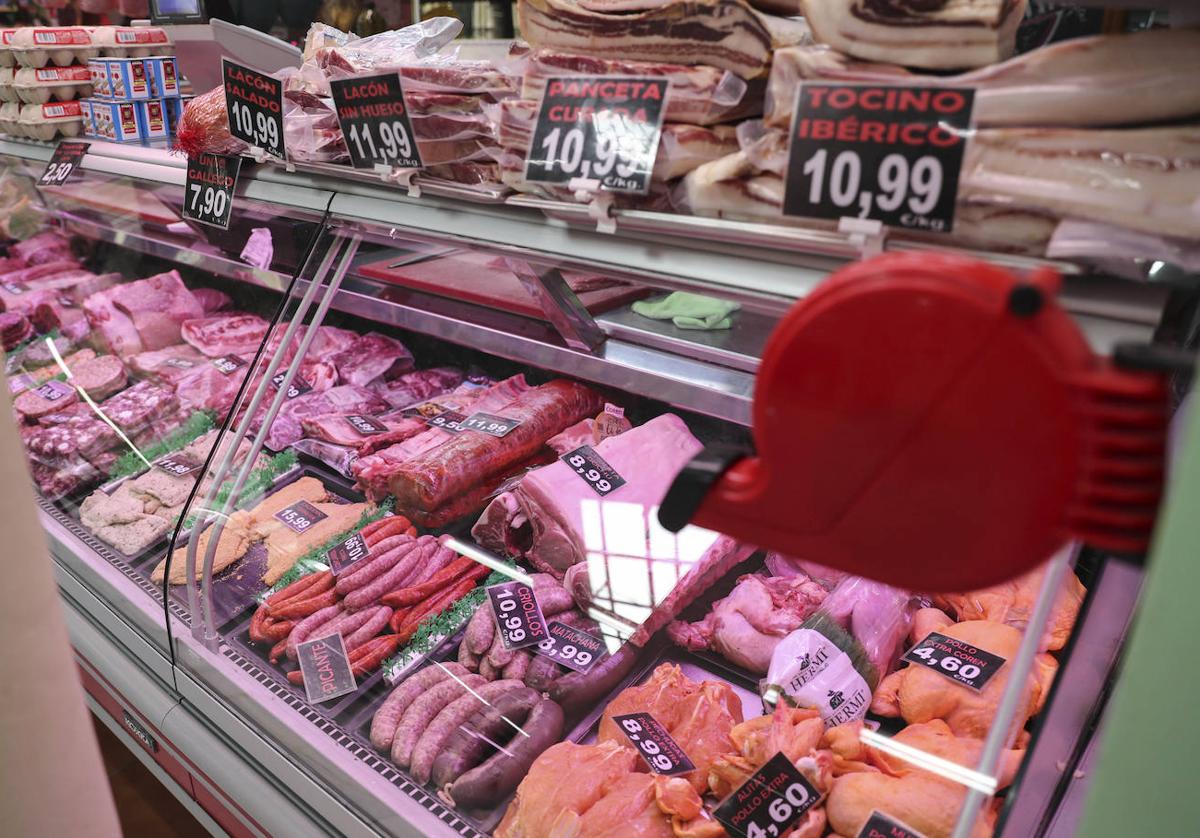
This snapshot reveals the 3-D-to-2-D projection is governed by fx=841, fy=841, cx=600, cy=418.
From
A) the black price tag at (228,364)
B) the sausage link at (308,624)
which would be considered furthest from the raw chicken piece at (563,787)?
the black price tag at (228,364)

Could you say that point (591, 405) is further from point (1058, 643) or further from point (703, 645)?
point (1058, 643)

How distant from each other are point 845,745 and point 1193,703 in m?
1.01

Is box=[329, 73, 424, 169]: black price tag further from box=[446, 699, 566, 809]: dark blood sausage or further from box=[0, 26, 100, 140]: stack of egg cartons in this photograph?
box=[0, 26, 100, 140]: stack of egg cartons

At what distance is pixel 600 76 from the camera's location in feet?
4.54

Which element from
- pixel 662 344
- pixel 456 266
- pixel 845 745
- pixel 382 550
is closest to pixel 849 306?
pixel 845 745

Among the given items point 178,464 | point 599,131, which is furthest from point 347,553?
point 599,131

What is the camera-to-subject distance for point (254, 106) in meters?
2.01

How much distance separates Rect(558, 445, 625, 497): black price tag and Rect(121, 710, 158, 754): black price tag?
1.45m

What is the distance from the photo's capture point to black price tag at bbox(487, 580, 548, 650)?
2.01 meters

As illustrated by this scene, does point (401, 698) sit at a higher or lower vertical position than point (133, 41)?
lower

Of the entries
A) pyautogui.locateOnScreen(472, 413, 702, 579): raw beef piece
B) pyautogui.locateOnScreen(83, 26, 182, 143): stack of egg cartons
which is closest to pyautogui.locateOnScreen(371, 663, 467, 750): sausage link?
pyautogui.locateOnScreen(472, 413, 702, 579): raw beef piece

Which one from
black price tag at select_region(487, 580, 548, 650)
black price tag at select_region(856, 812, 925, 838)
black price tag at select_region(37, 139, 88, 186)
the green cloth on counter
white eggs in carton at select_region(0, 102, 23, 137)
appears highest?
white eggs in carton at select_region(0, 102, 23, 137)

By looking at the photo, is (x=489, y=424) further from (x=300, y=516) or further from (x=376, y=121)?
(x=376, y=121)

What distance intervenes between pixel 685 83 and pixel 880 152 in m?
0.42
